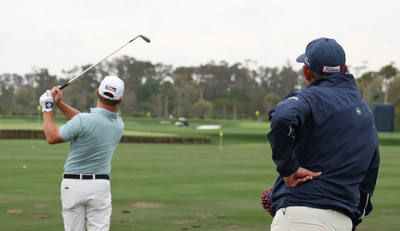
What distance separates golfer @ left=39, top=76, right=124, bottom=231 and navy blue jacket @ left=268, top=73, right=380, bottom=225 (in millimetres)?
1954

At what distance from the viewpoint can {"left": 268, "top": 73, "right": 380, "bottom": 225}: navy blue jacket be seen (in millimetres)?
2740

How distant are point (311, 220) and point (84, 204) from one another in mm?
2203

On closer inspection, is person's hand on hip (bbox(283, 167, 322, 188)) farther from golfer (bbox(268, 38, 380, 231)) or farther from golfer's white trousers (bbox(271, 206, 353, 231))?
golfer's white trousers (bbox(271, 206, 353, 231))

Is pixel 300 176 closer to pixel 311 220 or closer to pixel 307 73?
pixel 311 220

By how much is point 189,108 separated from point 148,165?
87.2 metres

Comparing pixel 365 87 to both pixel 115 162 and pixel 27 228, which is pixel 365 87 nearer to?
pixel 115 162

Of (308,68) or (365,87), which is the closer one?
(308,68)

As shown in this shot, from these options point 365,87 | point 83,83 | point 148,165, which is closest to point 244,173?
point 148,165

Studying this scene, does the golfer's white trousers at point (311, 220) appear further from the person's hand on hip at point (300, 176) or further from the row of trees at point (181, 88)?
the row of trees at point (181, 88)

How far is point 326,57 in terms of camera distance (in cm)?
297

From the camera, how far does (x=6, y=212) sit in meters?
8.30

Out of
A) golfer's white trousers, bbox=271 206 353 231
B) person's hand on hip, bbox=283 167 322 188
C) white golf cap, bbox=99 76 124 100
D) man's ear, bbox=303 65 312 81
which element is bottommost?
golfer's white trousers, bbox=271 206 353 231

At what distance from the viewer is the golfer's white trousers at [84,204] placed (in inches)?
163

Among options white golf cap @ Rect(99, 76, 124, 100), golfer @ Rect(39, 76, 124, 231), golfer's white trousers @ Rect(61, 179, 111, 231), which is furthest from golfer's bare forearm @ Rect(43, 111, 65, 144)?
white golf cap @ Rect(99, 76, 124, 100)
